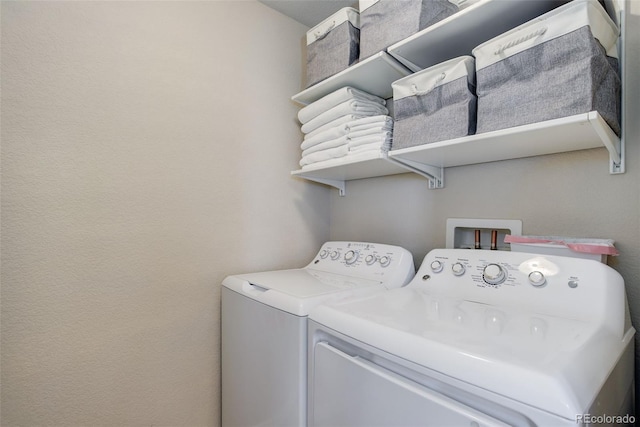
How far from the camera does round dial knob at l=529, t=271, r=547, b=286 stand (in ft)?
3.01

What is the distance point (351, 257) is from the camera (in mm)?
1519

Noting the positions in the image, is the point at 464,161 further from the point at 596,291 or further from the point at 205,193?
the point at 205,193

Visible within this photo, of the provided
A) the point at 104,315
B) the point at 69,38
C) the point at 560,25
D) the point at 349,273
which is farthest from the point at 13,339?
the point at 560,25

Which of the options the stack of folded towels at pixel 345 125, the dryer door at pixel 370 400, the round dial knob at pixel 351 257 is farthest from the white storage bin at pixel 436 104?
the dryer door at pixel 370 400

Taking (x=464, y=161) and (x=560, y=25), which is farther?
(x=464, y=161)

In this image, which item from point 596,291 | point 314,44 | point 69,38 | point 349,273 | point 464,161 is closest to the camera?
point 596,291

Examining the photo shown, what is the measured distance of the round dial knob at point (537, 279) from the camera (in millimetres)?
916

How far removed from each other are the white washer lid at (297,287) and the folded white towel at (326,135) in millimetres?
671

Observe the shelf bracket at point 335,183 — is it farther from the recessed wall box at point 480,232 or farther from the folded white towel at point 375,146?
the recessed wall box at point 480,232

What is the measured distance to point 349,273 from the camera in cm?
147

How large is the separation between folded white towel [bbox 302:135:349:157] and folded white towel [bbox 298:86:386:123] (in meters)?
0.17

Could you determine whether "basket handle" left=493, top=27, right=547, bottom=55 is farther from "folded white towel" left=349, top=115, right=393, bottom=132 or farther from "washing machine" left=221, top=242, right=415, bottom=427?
"washing machine" left=221, top=242, right=415, bottom=427

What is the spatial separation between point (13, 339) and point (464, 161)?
1.80 m

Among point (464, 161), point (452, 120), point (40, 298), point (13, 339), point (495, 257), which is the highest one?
point (452, 120)
